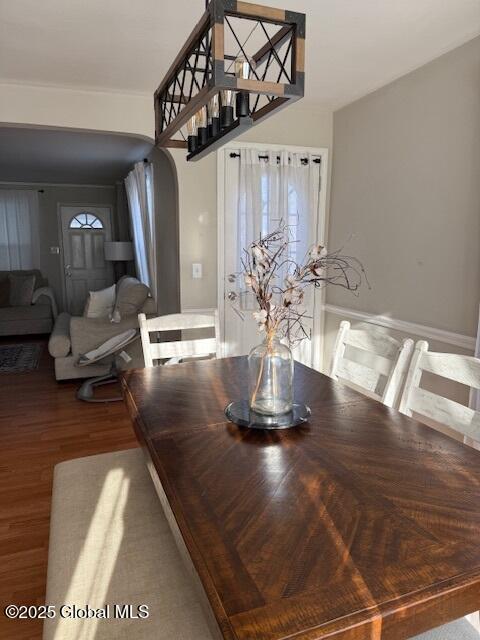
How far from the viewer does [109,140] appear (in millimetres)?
4816

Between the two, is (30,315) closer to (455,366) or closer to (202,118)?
(202,118)

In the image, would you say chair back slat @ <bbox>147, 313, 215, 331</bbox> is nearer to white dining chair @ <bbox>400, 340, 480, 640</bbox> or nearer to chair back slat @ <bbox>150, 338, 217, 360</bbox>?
chair back slat @ <bbox>150, 338, 217, 360</bbox>

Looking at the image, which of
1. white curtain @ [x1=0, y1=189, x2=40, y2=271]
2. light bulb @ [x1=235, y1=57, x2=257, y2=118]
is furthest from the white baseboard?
white curtain @ [x1=0, y1=189, x2=40, y2=271]

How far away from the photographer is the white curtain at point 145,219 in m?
5.21

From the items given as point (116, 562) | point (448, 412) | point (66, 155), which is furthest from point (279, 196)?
point (66, 155)

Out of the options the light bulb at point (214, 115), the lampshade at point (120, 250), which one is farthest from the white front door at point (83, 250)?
the light bulb at point (214, 115)

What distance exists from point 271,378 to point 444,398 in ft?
2.18

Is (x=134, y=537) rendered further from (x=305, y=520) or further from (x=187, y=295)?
(x=187, y=295)

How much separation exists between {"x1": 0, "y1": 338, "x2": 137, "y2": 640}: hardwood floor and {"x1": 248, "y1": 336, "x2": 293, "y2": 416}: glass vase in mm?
1175

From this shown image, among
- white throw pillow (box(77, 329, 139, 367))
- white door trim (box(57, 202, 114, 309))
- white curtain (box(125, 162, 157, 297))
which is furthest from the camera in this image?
white door trim (box(57, 202, 114, 309))

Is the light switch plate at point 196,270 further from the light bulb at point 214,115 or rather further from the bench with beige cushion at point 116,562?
the bench with beige cushion at point 116,562

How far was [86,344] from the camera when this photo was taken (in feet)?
14.5

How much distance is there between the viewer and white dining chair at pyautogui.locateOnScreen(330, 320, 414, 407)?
1924 millimetres

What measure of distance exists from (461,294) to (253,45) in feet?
6.04
